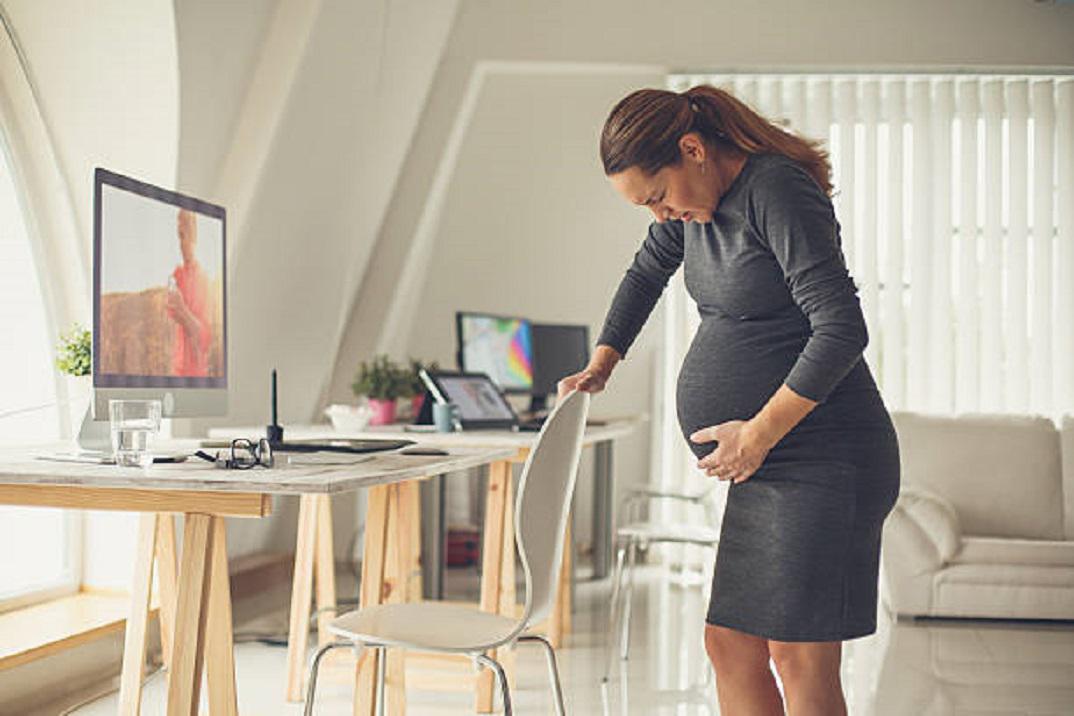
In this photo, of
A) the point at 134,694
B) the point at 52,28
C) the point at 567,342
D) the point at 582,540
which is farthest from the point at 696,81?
the point at 134,694

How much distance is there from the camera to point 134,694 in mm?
3080

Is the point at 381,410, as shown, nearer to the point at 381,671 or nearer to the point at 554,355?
the point at 554,355

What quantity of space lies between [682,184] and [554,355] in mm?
3911

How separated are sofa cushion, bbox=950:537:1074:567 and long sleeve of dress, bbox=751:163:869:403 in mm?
3729

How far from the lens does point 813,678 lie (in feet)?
6.50

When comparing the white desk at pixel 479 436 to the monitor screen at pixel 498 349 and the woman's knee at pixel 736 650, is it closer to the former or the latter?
the monitor screen at pixel 498 349

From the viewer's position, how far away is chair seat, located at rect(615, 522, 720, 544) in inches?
174

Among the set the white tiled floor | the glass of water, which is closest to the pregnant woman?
the glass of water

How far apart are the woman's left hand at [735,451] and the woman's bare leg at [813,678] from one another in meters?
0.26

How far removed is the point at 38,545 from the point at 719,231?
2793 millimetres

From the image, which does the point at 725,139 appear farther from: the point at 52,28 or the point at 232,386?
the point at 232,386

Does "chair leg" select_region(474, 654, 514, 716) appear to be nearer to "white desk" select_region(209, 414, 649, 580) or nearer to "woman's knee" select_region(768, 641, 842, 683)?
"woman's knee" select_region(768, 641, 842, 683)

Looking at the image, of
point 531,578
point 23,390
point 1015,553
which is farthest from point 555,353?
point 531,578

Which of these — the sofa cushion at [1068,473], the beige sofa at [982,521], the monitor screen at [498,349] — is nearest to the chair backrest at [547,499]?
the monitor screen at [498,349]
